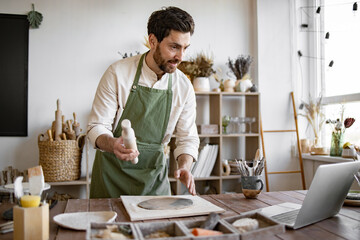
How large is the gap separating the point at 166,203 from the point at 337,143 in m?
2.67

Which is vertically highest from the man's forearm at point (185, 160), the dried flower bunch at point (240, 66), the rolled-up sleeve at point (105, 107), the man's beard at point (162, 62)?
the dried flower bunch at point (240, 66)

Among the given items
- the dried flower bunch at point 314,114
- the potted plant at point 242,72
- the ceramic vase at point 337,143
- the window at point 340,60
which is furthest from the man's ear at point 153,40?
the dried flower bunch at point 314,114

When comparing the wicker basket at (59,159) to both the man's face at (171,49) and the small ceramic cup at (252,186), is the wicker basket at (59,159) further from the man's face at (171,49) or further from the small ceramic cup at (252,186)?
the small ceramic cup at (252,186)

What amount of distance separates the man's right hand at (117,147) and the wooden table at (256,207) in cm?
23

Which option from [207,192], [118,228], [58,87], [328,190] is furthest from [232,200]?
[58,87]

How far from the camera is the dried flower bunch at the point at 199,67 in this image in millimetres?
3838

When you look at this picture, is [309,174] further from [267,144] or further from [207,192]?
[207,192]

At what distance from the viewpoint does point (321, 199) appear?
52.8 inches

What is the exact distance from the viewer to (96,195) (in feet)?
7.03

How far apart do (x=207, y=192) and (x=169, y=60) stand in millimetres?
2414

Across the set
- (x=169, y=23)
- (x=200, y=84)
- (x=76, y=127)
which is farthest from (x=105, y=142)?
(x=200, y=84)

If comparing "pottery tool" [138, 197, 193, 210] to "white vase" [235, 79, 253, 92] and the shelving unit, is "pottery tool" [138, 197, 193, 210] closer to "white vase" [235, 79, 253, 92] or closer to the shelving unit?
the shelving unit

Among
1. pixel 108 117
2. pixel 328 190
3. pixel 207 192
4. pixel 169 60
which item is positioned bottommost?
pixel 207 192

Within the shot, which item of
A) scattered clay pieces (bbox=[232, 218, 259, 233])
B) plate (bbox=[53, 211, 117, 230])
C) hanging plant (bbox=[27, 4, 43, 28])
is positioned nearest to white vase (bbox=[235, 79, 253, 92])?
hanging plant (bbox=[27, 4, 43, 28])
